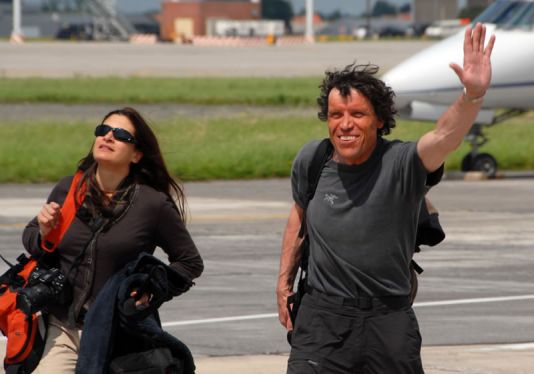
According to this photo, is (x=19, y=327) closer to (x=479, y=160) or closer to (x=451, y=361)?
(x=451, y=361)

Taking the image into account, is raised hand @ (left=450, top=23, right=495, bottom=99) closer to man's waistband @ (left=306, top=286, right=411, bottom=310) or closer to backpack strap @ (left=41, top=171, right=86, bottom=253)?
man's waistband @ (left=306, top=286, right=411, bottom=310)

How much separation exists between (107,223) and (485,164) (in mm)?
16446

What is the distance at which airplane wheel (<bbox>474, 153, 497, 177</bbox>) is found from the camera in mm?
22453

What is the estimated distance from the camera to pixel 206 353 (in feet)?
Result: 31.8

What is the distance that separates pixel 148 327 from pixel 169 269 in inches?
11.0

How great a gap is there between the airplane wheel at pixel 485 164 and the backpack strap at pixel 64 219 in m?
16.4

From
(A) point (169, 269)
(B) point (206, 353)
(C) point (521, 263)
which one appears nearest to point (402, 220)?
(A) point (169, 269)

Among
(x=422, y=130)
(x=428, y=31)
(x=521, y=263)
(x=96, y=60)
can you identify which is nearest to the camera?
(x=521, y=263)

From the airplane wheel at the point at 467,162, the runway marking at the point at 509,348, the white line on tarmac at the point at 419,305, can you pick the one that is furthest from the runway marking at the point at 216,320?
the airplane wheel at the point at 467,162

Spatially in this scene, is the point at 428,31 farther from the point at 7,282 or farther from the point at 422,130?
the point at 7,282

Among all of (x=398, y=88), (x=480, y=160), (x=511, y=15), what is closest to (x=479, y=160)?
(x=480, y=160)

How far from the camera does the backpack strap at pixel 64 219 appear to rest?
Answer: 21.3 ft

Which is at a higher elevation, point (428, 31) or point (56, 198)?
point (56, 198)

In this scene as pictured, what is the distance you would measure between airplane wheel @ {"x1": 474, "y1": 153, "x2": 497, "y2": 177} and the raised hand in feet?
55.3
